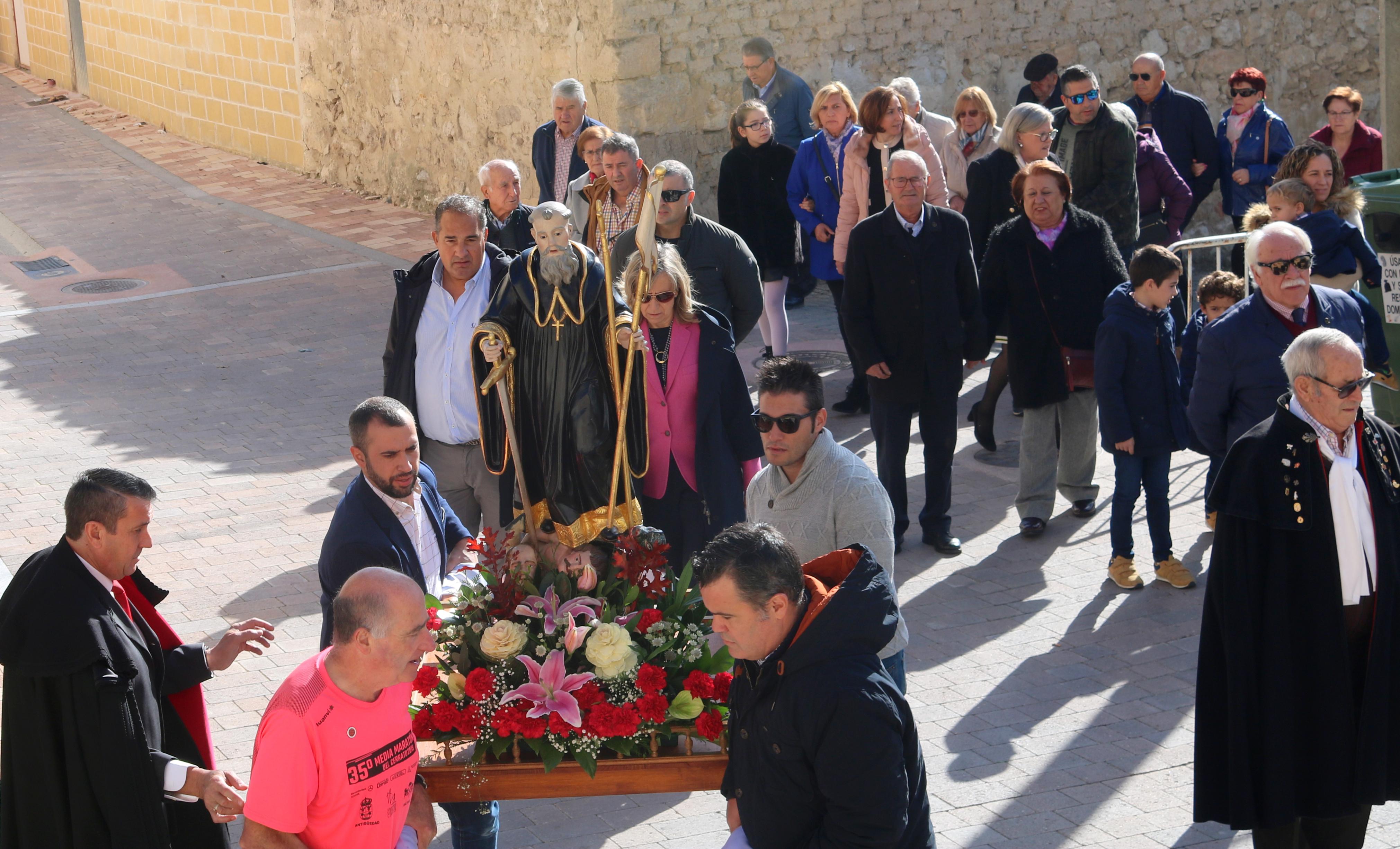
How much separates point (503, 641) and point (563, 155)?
23.9 feet

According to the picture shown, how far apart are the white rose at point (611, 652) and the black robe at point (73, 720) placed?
124 centimetres

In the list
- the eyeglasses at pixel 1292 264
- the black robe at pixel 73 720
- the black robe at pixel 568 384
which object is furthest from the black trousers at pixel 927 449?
the black robe at pixel 73 720

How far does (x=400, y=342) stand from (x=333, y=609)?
3.23 metres

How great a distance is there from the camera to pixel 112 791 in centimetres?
409

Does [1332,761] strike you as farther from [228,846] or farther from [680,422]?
[228,846]

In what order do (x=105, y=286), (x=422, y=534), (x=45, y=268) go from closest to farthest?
1. (x=422, y=534)
2. (x=105, y=286)
3. (x=45, y=268)

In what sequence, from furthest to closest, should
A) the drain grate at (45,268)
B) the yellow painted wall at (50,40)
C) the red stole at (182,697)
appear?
1. the yellow painted wall at (50,40)
2. the drain grate at (45,268)
3. the red stole at (182,697)

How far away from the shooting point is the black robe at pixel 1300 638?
4.60 meters

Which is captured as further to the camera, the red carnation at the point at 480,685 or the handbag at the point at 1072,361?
the handbag at the point at 1072,361

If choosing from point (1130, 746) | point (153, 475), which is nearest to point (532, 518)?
point (1130, 746)

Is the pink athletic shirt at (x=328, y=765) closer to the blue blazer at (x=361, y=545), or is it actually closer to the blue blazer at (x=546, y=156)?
the blue blazer at (x=361, y=545)

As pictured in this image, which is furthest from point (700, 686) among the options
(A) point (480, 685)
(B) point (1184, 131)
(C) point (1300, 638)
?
(B) point (1184, 131)

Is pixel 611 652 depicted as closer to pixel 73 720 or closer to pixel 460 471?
pixel 73 720

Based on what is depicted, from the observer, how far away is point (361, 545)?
4691 mm
